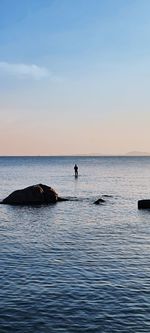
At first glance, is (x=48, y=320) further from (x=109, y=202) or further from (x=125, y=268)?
(x=109, y=202)

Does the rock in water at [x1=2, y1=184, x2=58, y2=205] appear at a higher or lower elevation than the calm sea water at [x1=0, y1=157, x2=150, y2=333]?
higher

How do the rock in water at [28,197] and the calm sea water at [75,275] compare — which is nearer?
the calm sea water at [75,275]

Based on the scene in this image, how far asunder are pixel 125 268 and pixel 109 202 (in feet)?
104

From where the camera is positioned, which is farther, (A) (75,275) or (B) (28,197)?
(B) (28,197)

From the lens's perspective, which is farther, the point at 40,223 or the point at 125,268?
the point at 40,223

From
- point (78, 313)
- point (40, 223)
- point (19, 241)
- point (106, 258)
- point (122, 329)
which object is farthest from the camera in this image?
point (40, 223)

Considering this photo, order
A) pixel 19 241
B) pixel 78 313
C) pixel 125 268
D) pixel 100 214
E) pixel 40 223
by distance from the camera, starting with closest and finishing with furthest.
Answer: pixel 78 313 < pixel 125 268 < pixel 19 241 < pixel 40 223 < pixel 100 214

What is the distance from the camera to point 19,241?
103 ft

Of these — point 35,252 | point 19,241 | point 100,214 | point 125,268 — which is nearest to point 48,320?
point 125,268

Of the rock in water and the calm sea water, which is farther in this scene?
the rock in water

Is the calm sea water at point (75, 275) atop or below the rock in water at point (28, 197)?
below

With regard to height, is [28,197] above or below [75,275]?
above

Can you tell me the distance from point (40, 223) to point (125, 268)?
55.9 ft

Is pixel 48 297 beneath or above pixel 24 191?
beneath
